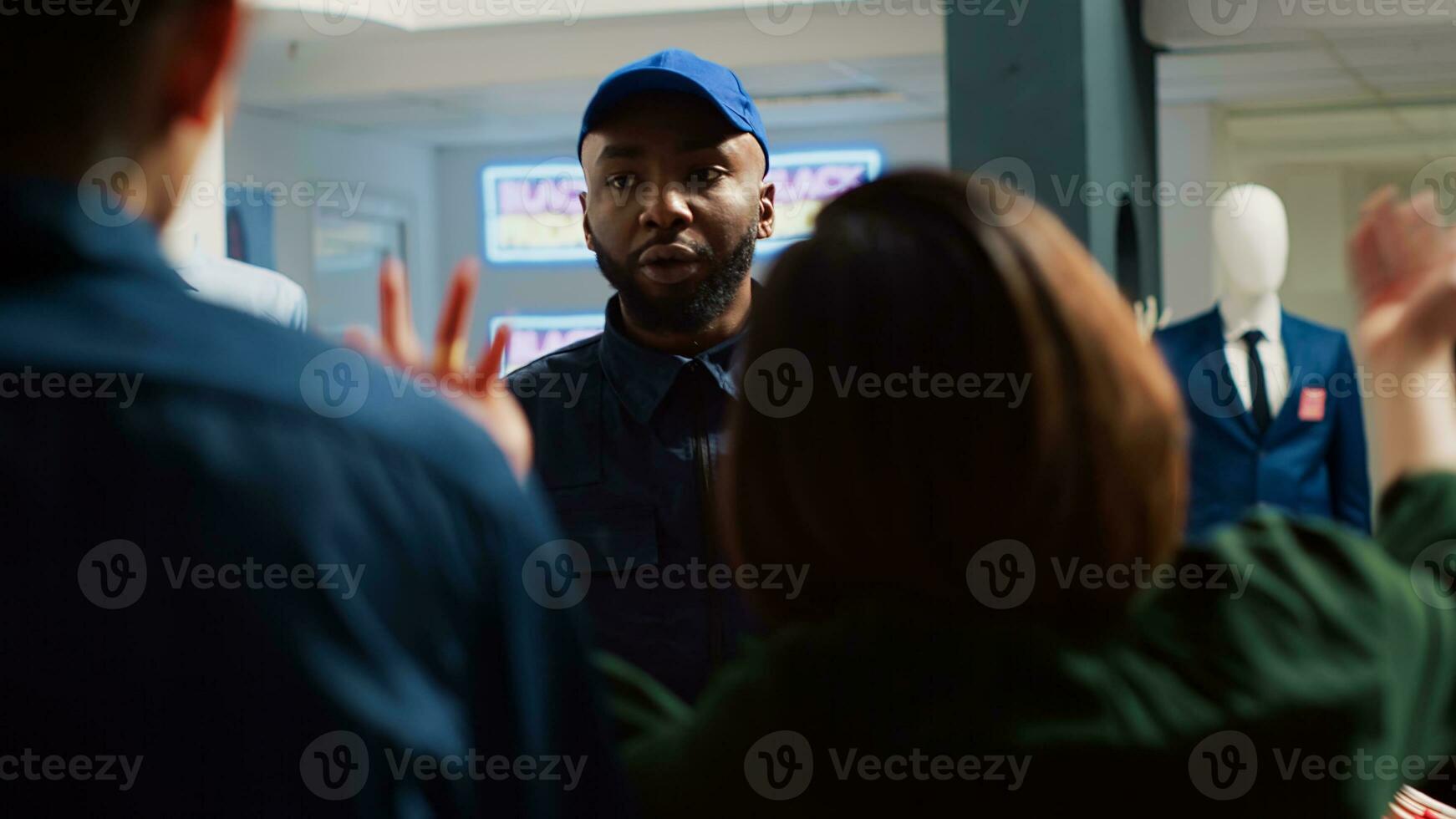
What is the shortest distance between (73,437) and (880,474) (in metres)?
0.40

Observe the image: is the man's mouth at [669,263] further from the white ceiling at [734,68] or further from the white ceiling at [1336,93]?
the white ceiling at [1336,93]

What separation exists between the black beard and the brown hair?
93cm

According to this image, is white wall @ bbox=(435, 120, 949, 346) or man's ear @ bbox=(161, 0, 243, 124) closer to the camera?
man's ear @ bbox=(161, 0, 243, 124)

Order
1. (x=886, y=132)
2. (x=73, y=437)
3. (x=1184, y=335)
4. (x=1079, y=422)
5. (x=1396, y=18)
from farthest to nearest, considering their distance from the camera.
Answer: (x=886, y=132) < (x=1396, y=18) < (x=1184, y=335) < (x=1079, y=422) < (x=73, y=437)

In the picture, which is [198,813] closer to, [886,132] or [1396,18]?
[1396,18]

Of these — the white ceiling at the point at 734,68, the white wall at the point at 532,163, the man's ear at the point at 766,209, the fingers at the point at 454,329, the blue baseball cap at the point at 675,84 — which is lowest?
the fingers at the point at 454,329

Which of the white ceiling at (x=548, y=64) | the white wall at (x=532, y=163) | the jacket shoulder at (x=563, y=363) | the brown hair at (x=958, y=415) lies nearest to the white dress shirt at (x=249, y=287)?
the jacket shoulder at (x=563, y=363)

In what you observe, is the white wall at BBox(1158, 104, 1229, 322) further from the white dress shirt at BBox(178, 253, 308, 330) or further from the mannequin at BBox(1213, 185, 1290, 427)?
the white dress shirt at BBox(178, 253, 308, 330)

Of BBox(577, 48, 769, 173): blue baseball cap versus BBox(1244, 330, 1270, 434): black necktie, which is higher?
BBox(577, 48, 769, 173): blue baseball cap

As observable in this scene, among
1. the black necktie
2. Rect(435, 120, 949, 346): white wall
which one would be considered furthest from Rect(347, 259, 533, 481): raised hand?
Rect(435, 120, 949, 346): white wall

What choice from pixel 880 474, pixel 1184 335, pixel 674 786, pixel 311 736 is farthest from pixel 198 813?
pixel 1184 335

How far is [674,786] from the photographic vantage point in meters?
0.84

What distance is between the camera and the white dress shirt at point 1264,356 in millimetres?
3523

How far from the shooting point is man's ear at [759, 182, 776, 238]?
6.49 feet
